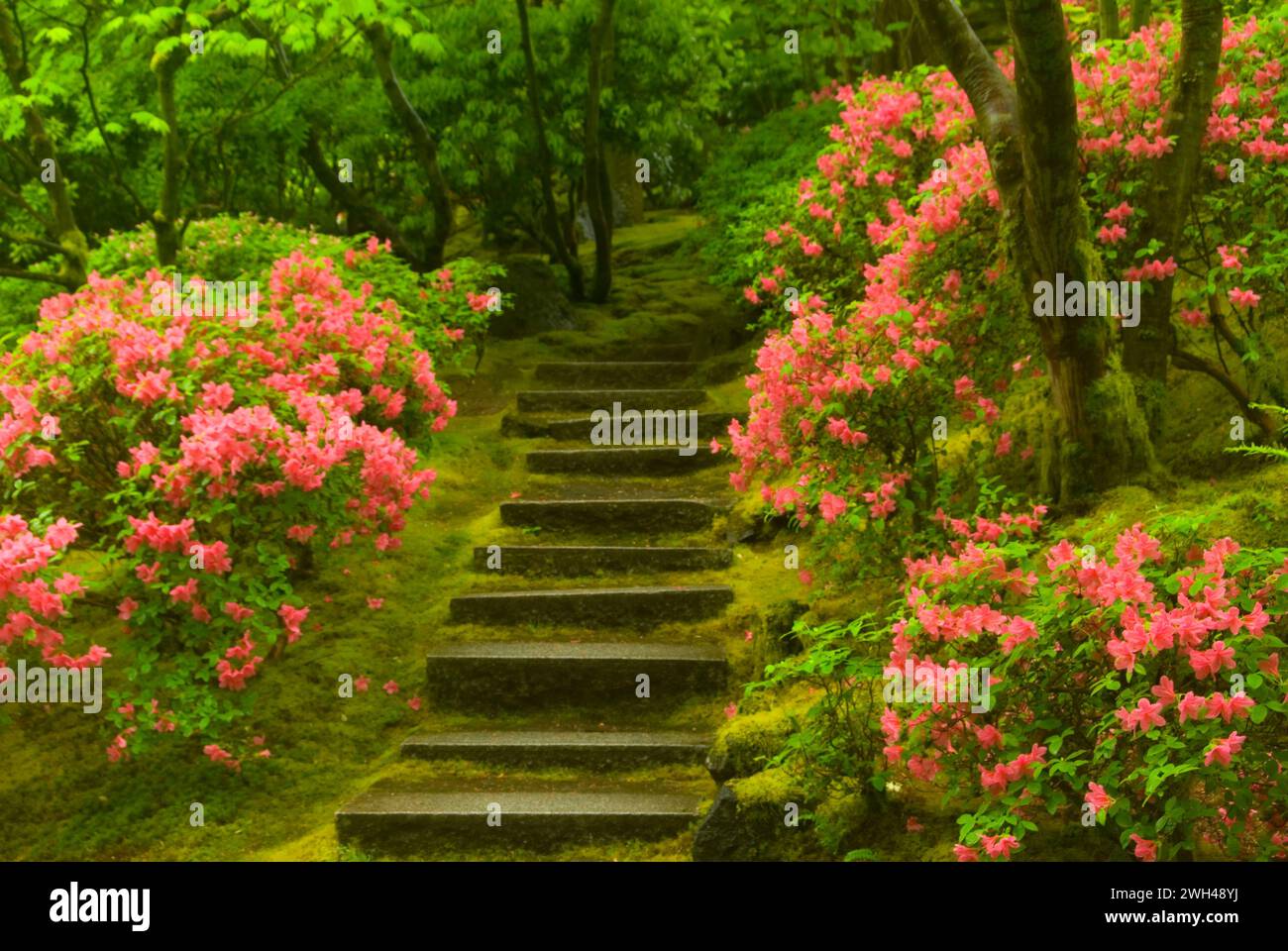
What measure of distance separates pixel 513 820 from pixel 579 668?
128cm

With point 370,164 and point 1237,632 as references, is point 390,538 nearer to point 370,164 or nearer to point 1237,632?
point 1237,632

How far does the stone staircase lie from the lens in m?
6.41

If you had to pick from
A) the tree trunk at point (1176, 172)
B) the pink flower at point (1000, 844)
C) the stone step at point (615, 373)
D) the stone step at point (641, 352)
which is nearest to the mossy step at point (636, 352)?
the stone step at point (641, 352)

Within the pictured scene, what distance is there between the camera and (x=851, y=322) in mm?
6984

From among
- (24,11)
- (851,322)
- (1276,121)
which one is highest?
(24,11)

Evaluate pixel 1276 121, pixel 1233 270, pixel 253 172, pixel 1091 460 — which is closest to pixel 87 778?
pixel 1091 460

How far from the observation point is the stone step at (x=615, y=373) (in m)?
12.1

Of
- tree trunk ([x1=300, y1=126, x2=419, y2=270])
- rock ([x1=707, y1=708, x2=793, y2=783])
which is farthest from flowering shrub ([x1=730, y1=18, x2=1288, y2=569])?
tree trunk ([x1=300, y1=126, x2=419, y2=270])

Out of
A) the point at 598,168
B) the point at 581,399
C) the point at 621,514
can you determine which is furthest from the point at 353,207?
the point at 621,514

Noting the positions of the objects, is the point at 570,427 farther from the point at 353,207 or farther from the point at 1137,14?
the point at 1137,14

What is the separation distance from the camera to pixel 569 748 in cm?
694

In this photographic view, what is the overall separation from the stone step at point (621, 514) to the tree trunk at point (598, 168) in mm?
5166

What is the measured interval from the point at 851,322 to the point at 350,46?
20.4 feet

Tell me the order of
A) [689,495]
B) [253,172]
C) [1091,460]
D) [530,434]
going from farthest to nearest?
[253,172] → [530,434] → [689,495] → [1091,460]
